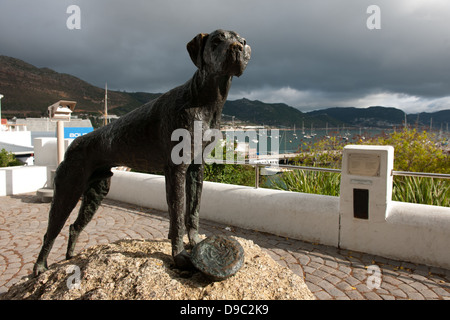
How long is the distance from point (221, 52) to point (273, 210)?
430cm

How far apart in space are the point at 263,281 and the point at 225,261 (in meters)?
0.38

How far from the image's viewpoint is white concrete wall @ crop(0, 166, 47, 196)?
9.49 meters

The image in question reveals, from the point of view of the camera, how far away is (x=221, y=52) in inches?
80.1

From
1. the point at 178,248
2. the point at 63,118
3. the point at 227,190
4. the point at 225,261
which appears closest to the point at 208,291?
the point at 225,261

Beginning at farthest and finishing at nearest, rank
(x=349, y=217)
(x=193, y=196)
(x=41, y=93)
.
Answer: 1. (x=41, y=93)
2. (x=349, y=217)
3. (x=193, y=196)

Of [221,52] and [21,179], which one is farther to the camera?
[21,179]

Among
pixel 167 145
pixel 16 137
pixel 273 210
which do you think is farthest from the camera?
pixel 16 137

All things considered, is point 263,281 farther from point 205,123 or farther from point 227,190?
point 227,190

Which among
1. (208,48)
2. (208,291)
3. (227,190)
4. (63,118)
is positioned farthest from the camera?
(63,118)

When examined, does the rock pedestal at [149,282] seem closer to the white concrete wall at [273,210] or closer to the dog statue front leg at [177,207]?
the dog statue front leg at [177,207]

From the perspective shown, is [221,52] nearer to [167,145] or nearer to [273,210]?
[167,145]

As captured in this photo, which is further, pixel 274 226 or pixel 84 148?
pixel 274 226

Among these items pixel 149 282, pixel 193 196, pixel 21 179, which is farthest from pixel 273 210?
pixel 21 179

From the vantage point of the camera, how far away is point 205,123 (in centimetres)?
239
